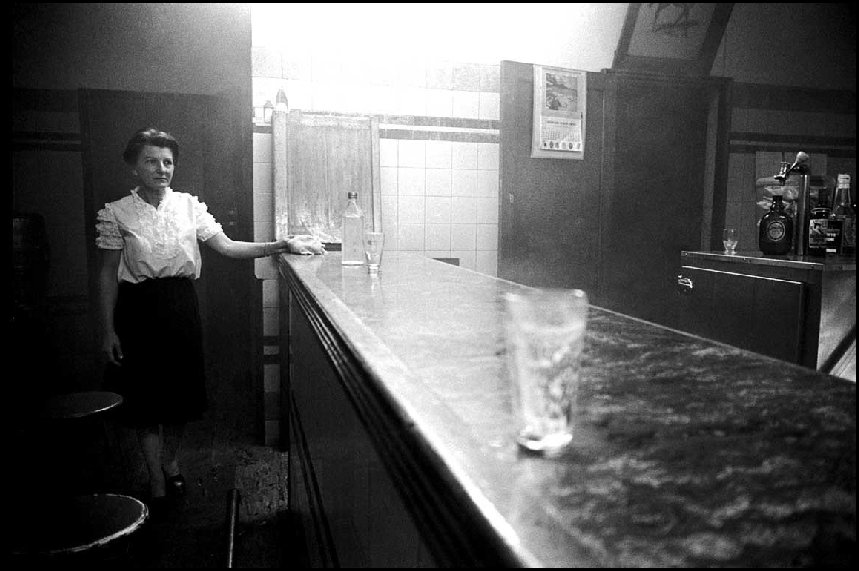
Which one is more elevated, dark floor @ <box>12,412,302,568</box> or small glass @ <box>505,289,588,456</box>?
small glass @ <box>505,289,588,456</box>

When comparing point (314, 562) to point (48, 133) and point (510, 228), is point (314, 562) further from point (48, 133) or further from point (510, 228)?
point (48, 133)

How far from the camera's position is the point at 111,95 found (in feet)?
18.2

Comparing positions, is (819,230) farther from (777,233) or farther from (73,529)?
(73,529)

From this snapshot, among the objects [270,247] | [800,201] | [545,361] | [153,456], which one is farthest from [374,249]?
[800,201]

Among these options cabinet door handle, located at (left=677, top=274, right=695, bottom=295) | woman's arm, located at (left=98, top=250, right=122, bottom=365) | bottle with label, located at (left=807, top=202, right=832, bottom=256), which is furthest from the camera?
cabinet door handle, located at (left=677, top=274, right=695, bottom=295)

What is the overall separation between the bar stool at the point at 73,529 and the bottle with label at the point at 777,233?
3.19 metres

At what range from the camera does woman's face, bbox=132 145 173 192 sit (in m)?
3.19

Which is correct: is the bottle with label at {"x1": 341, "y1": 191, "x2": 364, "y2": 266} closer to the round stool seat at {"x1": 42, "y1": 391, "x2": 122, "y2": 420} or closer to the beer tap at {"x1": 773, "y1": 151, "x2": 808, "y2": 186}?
the round stool seat at {"x1": 42, "y1": 391, "x2": 122, "y2": 420}

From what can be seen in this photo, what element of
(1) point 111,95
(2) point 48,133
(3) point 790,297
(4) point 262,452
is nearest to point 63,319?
(2) point 48,133

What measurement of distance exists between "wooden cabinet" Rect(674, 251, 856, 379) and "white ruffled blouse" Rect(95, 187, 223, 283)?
105 inches

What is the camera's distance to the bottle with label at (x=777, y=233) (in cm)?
361

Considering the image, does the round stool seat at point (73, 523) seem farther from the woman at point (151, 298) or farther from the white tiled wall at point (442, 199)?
the white tiled wall at point (442, 199)

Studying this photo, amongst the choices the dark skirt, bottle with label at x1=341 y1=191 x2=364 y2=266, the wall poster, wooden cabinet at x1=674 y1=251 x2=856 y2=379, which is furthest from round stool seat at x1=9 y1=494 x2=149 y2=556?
the wall poster

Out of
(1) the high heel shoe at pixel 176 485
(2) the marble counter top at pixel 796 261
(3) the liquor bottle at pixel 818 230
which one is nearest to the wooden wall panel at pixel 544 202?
(2) the marble counter top at pixel 796 261
